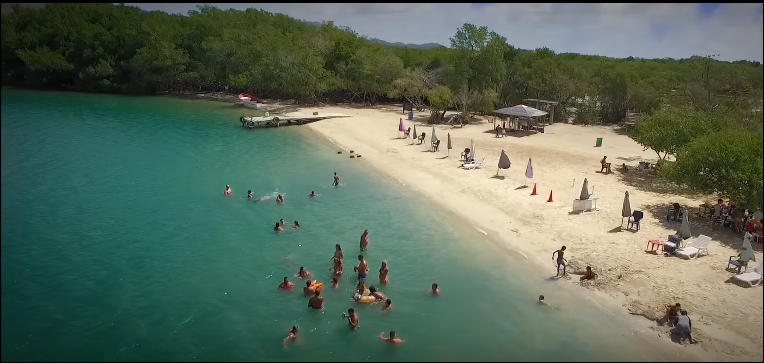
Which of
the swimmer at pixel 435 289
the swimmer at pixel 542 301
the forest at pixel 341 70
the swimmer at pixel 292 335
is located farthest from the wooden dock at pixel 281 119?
the swimmer at pixel 542 301

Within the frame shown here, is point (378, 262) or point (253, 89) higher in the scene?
point (253, 89)

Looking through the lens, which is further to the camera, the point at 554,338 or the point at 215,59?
the point at 215,59

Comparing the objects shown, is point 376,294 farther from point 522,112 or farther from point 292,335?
point 522,112

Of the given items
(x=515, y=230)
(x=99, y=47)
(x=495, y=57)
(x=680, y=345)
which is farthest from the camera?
(x=99, y=47)

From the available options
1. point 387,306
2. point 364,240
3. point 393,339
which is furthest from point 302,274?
point 393,339

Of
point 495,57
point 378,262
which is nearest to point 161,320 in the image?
point 378,262

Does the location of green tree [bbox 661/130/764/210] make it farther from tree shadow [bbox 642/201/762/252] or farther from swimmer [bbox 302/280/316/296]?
swimmer [bbox 302/280/316/296]

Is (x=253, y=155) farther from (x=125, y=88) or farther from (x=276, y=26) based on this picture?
(x=276, y=26)
